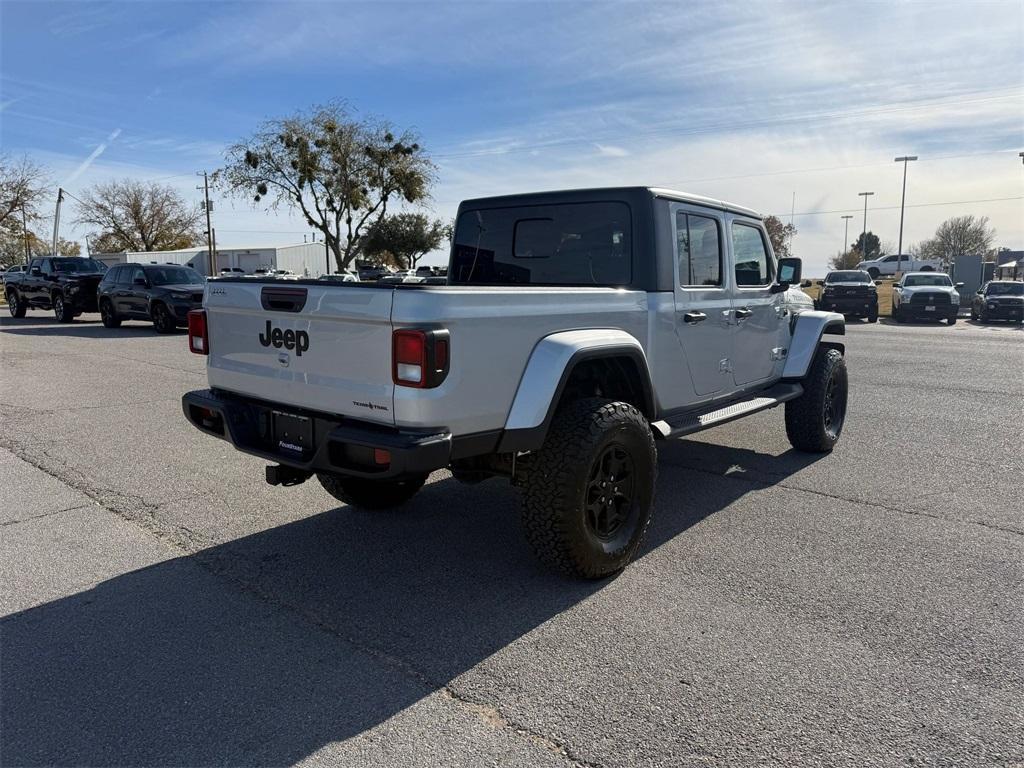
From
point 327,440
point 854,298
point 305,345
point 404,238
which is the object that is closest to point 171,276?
point 305,345

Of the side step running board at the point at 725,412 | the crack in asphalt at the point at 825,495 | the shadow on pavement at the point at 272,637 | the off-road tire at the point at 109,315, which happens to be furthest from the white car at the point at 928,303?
the off-road tire at the point at 109,315

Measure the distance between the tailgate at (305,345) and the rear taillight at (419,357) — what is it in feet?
0.21

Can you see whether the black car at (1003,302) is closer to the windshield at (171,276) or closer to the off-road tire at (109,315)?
the windshield at (171,276)

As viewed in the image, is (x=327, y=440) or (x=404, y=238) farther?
(x=404, y=238)

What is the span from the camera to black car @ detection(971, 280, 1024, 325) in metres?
24.2

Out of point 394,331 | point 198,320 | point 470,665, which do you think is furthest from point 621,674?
point 198,320

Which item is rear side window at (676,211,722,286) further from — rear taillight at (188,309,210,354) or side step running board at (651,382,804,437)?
rear taillight at (188,309,210,354)

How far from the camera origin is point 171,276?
61.3 ft

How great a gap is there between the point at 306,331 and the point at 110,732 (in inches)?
71.2

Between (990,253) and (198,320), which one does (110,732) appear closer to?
(198,320)

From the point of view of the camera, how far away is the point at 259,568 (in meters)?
4.09

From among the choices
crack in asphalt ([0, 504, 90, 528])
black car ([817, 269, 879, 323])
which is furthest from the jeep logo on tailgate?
black car ([817, 269, 879, 323])

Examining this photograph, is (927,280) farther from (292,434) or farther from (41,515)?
(41,515)

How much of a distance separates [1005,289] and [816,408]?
23553 mm
